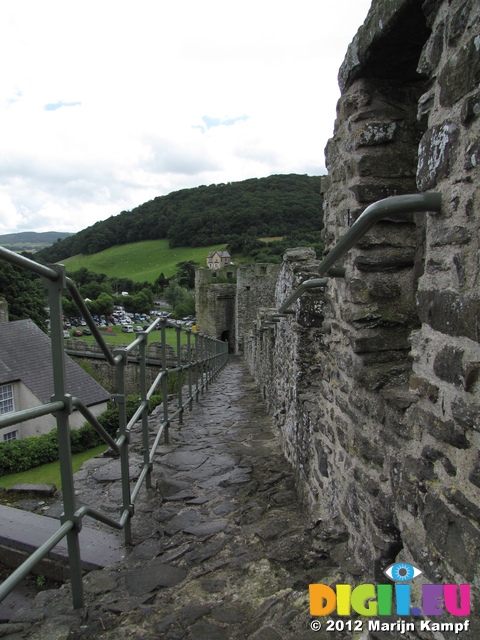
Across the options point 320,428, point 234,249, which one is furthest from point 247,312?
point 234,249

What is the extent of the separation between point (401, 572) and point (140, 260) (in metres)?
79.9

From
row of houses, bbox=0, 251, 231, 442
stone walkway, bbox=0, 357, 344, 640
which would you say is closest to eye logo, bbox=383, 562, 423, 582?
stone walkway, bbox=0, 357, 344, 640

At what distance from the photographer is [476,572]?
1225 millimetres

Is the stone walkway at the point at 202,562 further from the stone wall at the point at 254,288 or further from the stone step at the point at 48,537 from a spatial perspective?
the stone wall at the point at 254,288

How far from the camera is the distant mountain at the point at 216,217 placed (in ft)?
194

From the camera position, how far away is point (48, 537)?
2.70 meters

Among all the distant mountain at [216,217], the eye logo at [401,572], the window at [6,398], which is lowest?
the window at [6,398]

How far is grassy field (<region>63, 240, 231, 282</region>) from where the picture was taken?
7350 centimetres

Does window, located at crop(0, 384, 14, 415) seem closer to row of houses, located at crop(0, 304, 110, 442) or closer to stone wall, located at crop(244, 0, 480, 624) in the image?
row of houses, located at crop(0, 304, 110, 442)

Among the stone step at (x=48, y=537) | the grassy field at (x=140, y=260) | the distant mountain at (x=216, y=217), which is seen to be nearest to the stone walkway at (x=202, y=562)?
the stone step at (x=48, y=537)

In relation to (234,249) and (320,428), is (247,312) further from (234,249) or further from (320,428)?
(234,249)

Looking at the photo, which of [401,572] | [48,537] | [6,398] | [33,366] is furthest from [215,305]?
[401,572]

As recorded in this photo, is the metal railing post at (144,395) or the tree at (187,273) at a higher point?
the tree at (187,273)

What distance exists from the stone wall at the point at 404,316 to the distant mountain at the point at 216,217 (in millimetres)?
47261
